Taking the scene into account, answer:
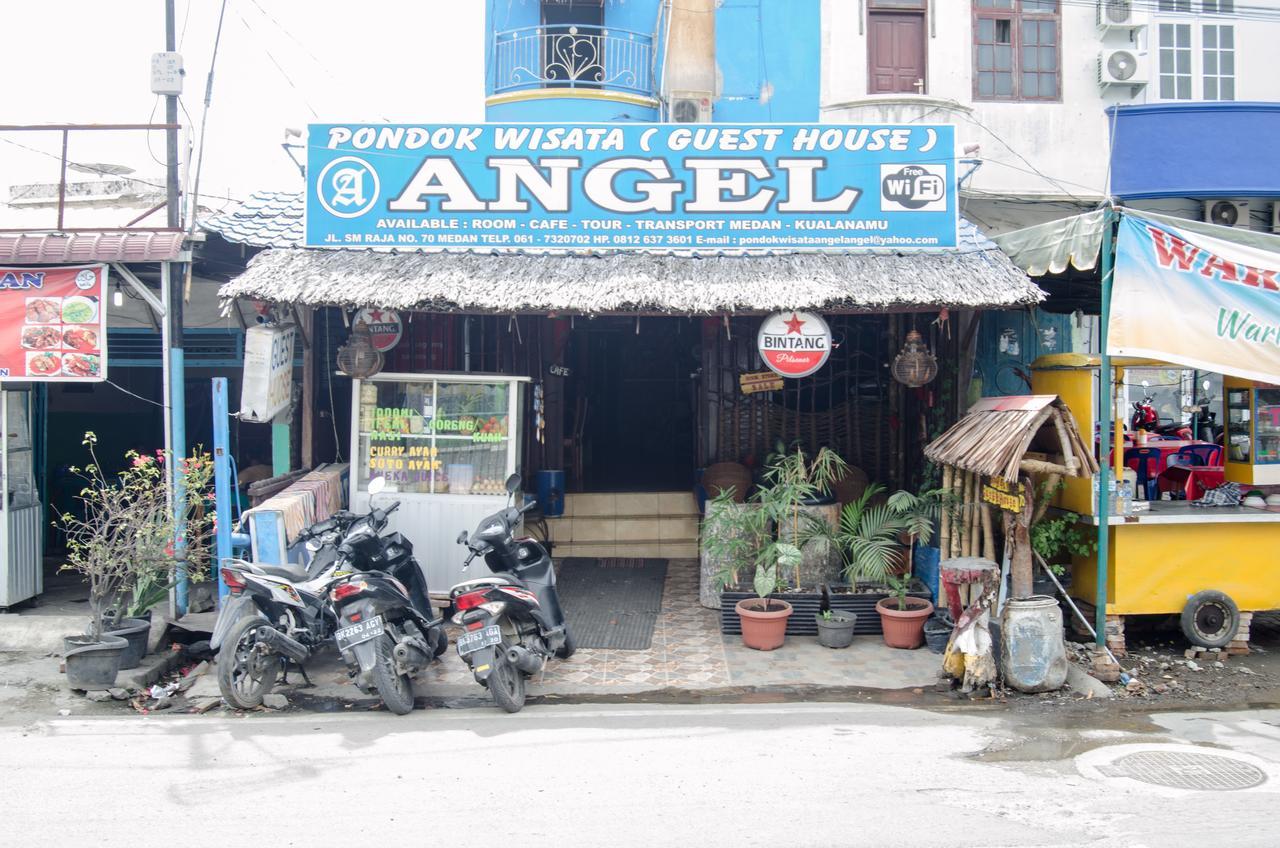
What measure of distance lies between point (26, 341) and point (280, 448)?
249 centimetres

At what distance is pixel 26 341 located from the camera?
820 centimetres

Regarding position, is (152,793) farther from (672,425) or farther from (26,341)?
(672,425)

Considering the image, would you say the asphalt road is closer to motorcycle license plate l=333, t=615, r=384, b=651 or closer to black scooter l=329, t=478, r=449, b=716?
black scooter l=329, t=478, r=449, b=716

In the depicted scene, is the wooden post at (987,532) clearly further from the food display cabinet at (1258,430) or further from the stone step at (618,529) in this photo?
the stone step at (618,529)

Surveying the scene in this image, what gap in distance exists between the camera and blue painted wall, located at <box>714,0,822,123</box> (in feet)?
41.8

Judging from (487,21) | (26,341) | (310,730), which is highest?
(487,21)

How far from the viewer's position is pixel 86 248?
8094 mm

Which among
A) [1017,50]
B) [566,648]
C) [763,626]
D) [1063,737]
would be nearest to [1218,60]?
[1017,50]

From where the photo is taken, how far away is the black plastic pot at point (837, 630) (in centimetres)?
780

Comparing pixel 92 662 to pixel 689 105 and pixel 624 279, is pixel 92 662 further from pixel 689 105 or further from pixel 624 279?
pixel 689 105

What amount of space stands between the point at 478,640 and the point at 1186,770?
4336 millimetres

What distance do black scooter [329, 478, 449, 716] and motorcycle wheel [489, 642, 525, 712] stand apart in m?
0.63

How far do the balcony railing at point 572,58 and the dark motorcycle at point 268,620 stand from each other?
8.47 meters

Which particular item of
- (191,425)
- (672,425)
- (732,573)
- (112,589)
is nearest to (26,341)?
(112,589)
